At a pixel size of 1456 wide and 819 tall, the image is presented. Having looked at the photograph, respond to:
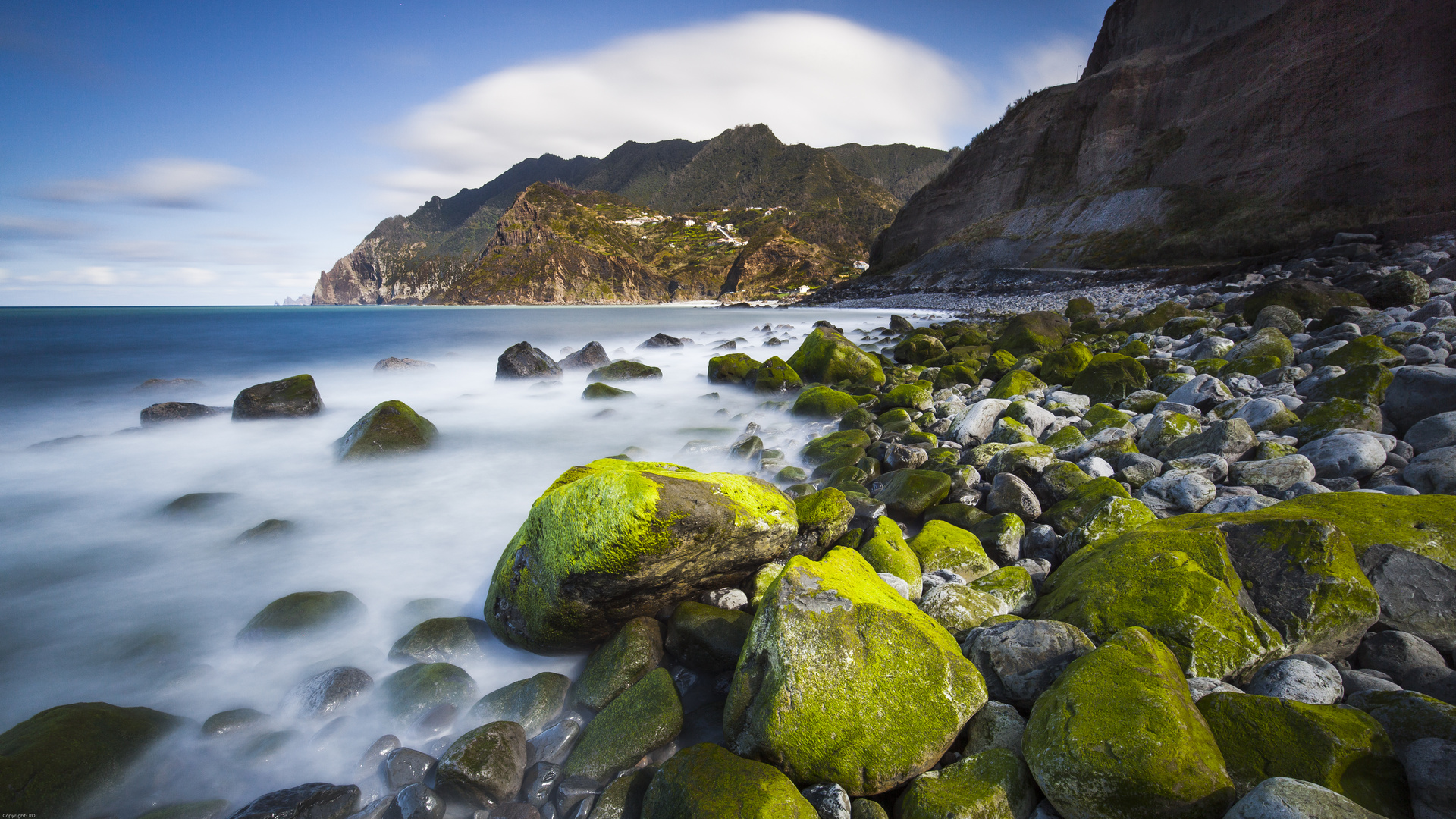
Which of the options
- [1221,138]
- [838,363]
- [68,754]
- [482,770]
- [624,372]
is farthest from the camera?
[1221,138]

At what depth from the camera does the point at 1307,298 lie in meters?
10.4

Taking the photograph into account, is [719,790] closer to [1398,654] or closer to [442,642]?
[442,642]

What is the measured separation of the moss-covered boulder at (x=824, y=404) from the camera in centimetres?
913

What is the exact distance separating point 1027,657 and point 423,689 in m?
3.67

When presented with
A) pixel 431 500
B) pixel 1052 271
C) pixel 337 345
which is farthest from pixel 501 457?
pixel 1052 271

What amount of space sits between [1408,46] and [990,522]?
3565 centimetres

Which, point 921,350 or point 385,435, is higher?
point 921,350

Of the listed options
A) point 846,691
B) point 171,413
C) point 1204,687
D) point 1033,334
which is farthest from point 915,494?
point 171,413

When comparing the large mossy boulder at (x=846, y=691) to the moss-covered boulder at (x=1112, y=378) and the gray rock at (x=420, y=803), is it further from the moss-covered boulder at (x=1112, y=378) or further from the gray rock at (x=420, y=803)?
the moss-covered boulder at (x=1112, y=378)

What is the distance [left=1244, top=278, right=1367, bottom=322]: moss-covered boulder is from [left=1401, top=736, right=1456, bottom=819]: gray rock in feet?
38.3

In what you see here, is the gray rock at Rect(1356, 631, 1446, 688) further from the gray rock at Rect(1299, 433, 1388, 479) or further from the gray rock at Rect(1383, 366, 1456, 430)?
the gray rock at Rect(1383, 366, 1456, 430)

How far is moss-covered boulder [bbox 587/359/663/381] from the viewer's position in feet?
44.3

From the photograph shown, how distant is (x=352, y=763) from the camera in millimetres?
3125

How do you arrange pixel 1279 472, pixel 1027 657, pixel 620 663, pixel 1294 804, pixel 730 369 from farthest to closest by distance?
1. pixel 730 369
2. pixel 1279 472
3. pixel 620 663
4. pixel 1027 657
5. pixel 1294 804
